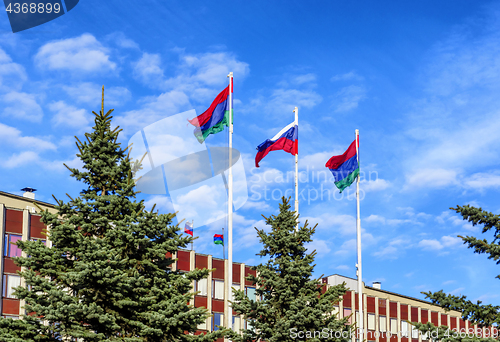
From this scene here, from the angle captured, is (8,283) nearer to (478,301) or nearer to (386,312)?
(478,301)

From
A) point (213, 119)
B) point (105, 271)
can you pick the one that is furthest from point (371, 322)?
point (105, 271)

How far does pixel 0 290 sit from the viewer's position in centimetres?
4306

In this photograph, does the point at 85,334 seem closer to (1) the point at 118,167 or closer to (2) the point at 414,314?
(1) the point at 118,167

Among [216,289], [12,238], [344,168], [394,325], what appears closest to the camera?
[344,168]

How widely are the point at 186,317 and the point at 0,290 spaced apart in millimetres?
26697

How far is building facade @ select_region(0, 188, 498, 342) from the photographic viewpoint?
43.7 meters

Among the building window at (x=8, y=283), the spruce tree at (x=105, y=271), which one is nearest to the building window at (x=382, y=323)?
the building window at (x=8, y=283)

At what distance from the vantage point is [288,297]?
3023cm

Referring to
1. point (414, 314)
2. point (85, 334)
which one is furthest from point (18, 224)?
point (414, 314)

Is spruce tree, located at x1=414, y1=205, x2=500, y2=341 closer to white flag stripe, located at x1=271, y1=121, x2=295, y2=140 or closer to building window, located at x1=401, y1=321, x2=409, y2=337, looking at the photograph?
white flag stripe, located at x1=271, y1=121, x2=295, y2=140

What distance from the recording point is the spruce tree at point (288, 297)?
29.4m

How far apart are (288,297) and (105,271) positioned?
1216 centimetres

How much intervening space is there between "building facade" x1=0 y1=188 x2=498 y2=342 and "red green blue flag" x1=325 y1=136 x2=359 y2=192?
8.23 metres

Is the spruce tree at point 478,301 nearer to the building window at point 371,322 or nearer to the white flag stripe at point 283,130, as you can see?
the white flag stripe at point 283,130
